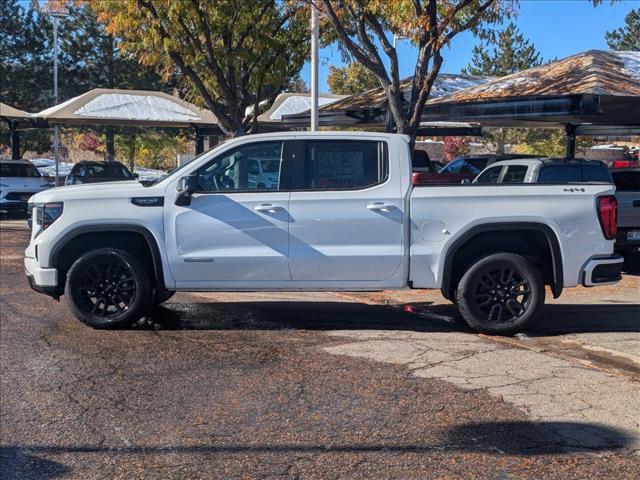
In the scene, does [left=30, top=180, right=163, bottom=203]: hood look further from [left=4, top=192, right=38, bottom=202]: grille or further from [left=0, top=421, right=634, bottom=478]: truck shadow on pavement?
[left=4, top=192, right=38, bottom=202]: grille

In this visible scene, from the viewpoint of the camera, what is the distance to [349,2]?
1223 centimetres

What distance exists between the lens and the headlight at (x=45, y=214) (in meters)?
8.27

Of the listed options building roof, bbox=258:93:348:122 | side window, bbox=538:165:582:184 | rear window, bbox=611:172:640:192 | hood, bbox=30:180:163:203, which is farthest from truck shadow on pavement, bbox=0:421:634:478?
building roof, bbox=258:93:348:122

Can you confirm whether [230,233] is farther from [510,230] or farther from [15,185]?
[15,185]

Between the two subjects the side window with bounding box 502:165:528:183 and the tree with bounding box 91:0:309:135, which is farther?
the tree with bounding box 91:0:309:135

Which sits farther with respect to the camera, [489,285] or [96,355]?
[489,285]

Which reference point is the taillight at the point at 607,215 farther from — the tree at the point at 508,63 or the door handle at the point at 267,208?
the tree at the point at 508,63

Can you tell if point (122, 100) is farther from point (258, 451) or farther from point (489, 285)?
point (258, 451)

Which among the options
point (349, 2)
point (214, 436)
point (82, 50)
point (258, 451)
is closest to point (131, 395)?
point (214, 436)

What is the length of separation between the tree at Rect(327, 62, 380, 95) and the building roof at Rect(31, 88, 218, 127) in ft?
44.3

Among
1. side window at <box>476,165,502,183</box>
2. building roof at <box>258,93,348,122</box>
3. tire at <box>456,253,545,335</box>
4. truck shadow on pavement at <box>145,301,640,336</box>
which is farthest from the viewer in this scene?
building roof at <box>258,93,348,122</box>

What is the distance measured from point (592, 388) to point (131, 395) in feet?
12.0

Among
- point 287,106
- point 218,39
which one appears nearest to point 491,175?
→ point 218,39

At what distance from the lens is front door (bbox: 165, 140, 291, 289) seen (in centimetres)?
812
